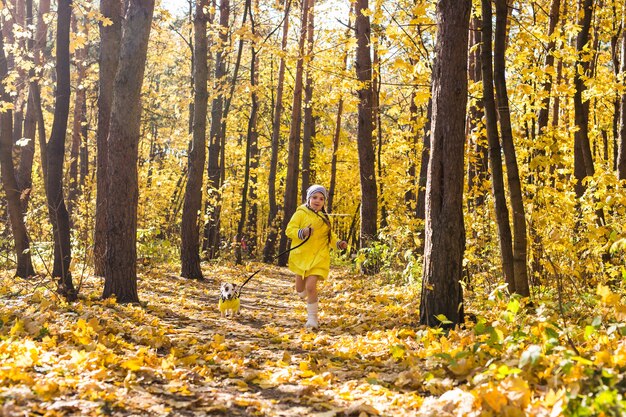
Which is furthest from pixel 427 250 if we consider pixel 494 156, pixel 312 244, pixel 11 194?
pixel 11 194

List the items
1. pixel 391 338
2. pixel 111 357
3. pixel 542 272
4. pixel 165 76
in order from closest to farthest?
1. pixel 111 357
2. pixel 391 338
3. pixel 542 272
4. pixel 165 76

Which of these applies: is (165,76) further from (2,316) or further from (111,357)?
(111,357)

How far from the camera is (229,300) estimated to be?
8.47 m

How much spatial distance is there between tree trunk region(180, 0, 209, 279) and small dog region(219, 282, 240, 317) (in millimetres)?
5381

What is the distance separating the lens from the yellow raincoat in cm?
793

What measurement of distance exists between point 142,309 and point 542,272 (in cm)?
716

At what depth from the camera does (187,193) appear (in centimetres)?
1383

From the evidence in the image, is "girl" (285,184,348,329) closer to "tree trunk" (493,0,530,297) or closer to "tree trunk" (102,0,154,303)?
"tree trunk" (493,0,530,297)

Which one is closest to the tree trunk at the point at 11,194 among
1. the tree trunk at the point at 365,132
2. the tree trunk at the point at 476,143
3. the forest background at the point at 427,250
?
the forest background at the point at 427,250

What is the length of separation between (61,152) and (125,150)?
90 cm

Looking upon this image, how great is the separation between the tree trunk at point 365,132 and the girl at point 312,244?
241 inches

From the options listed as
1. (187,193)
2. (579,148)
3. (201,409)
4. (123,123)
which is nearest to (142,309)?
(123,123)

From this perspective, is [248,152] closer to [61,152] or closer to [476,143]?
[476,143]

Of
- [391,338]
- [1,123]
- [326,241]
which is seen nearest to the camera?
[391,338]
